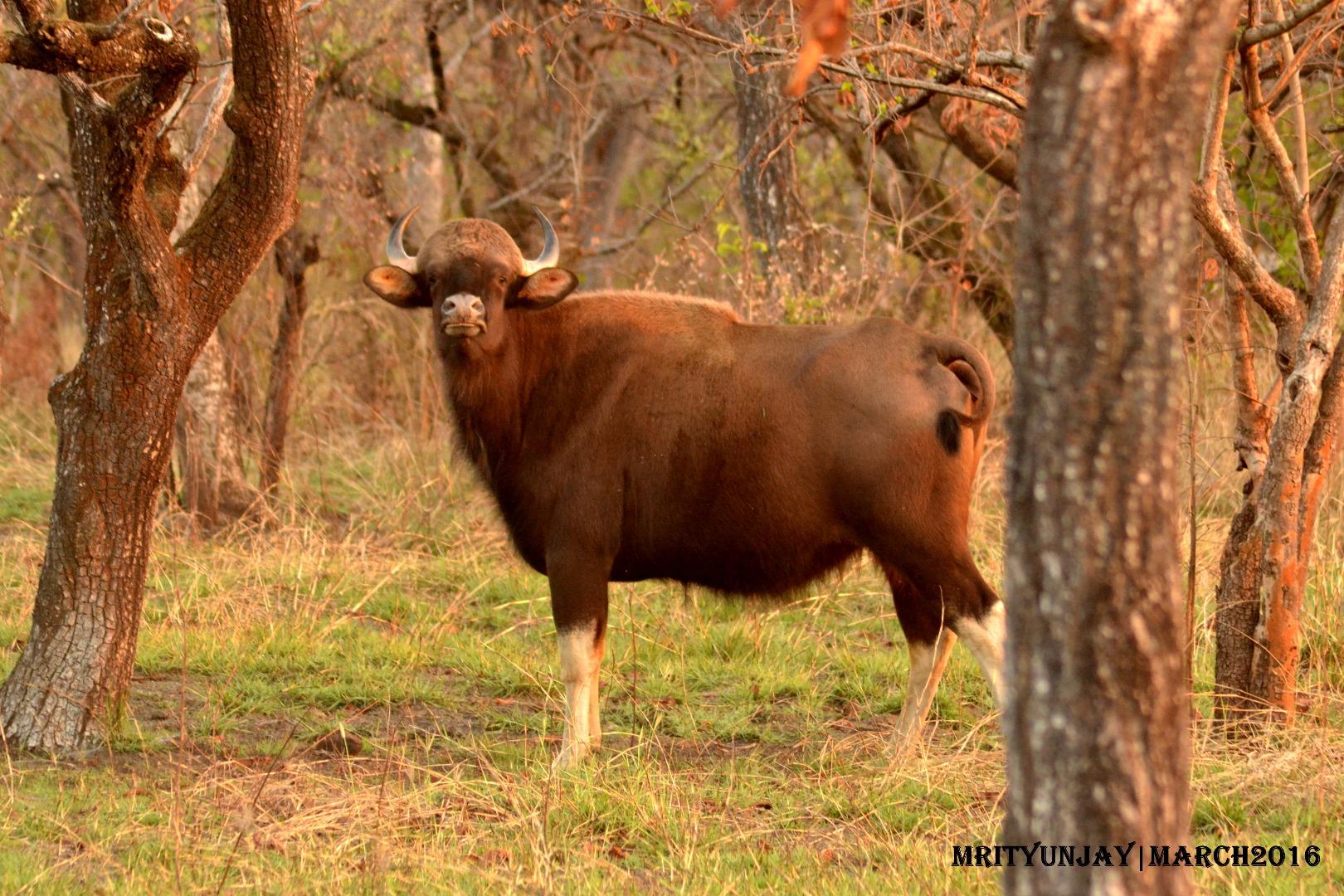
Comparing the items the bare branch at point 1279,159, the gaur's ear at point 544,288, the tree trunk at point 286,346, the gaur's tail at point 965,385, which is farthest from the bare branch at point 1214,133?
the tree trunk at point 286,346

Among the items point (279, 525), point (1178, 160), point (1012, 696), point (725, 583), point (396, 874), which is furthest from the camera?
point (279, 525)

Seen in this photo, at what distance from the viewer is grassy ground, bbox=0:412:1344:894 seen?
185 inches

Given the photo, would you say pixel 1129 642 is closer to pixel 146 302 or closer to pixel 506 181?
pixel 146 302

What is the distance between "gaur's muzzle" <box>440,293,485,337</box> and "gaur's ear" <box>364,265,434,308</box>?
38 cm

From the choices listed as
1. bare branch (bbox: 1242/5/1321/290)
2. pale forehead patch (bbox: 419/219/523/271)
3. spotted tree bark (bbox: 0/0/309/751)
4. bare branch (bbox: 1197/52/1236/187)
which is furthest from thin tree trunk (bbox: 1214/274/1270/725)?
spotted tree bark (bbox: 0/0/309/751)

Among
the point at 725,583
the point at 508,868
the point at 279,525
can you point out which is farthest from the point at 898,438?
the point at 279,525

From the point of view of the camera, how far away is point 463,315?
6.38 m

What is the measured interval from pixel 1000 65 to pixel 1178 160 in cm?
331

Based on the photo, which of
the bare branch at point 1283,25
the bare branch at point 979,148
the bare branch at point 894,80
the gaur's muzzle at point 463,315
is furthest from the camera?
the bare branch at point 979,148

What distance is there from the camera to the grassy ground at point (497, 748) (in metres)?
4.69

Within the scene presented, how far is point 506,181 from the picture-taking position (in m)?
13.1

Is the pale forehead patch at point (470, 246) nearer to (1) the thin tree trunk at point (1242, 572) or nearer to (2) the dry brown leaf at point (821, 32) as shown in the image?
(1) the thin tree trunk at point (1242, 572)

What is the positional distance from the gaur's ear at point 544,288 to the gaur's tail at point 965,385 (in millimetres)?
1676

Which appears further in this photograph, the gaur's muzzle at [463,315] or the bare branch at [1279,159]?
the gaur's muzzle at [463,315]
